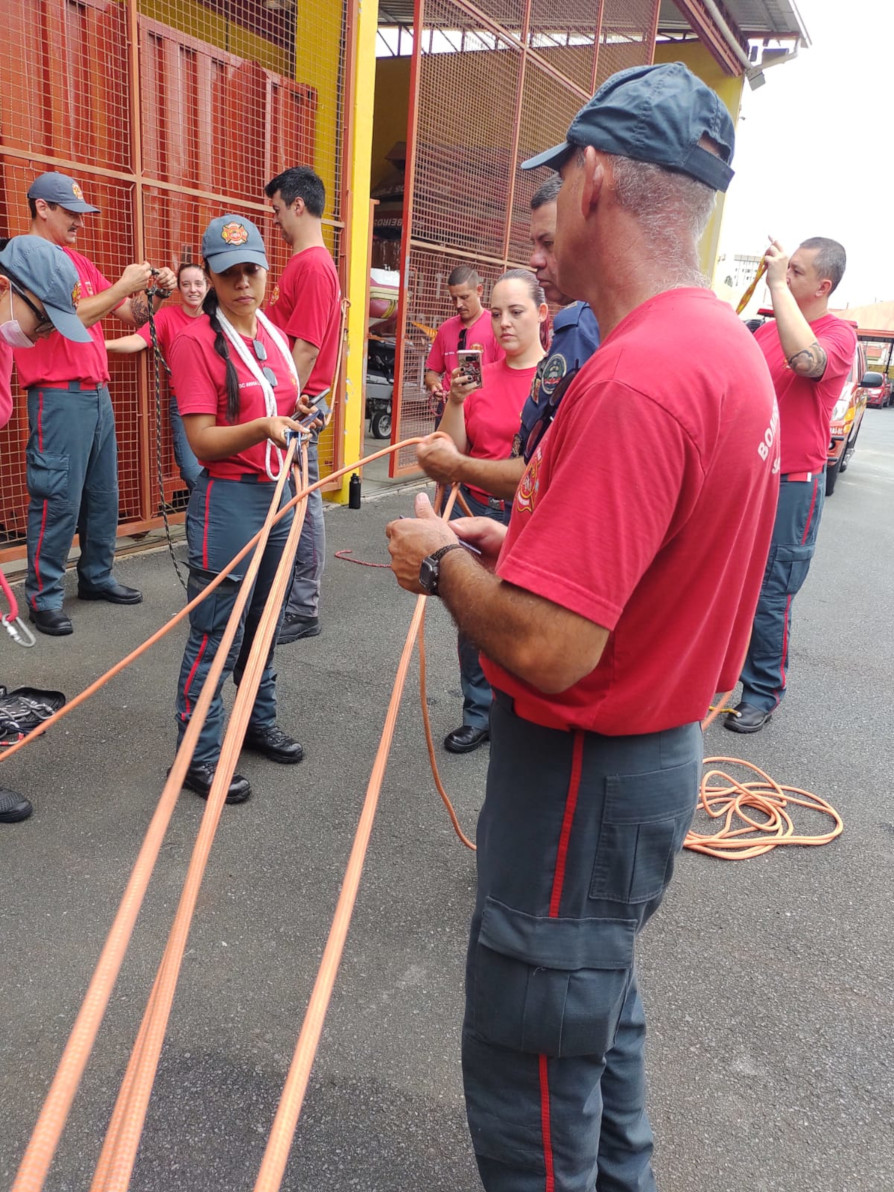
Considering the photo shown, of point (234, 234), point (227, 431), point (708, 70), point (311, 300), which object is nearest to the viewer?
point (227, 431)

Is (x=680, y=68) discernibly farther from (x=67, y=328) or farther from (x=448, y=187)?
(x=448, y=187)

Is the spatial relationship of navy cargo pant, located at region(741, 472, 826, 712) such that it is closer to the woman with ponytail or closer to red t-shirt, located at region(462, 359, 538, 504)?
red t-shirt, located at region(462, 359, 538, 504)

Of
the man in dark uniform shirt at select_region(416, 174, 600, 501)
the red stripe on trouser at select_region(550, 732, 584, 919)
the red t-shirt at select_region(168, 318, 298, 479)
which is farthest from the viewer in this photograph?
the red t-shirt at select_region(168, 318, 298, 479)

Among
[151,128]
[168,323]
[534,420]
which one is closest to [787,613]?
[534,420]

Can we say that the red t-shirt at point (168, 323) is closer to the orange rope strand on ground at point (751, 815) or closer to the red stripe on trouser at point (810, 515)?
the red stripe on trouser at point (810, 515)

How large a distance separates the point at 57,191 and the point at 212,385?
2.35 metres

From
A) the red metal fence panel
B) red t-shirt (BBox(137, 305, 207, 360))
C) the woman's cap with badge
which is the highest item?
the red metal fence panel

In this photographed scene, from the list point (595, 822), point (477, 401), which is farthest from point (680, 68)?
point (477, 401)

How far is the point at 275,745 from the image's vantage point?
3.54m

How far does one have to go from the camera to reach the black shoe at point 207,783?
3.17 meters

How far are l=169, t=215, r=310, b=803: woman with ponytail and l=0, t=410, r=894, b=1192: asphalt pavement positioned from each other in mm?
512

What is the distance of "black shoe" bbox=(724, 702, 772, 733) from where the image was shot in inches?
169

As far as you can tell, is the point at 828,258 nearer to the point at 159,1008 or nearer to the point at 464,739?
the point at 464,739

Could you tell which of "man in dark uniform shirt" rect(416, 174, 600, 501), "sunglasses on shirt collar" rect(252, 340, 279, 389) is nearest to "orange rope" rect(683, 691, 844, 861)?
"man in dark uniform shirt" rect(416, 174, 600, 501)
